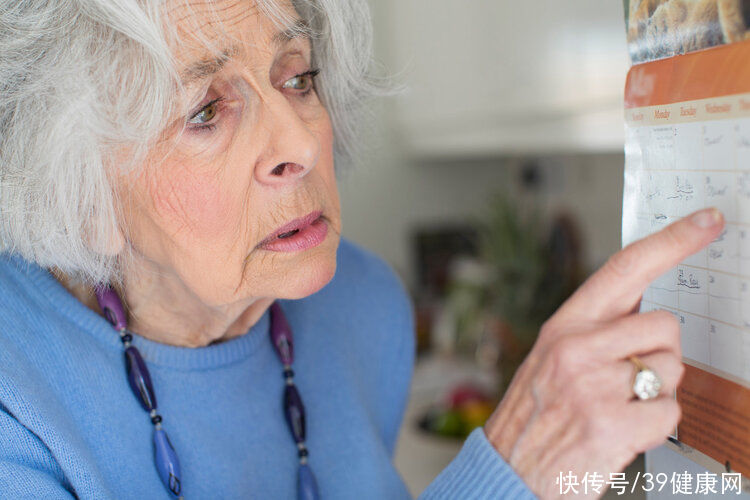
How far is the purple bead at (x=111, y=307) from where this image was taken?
85cm

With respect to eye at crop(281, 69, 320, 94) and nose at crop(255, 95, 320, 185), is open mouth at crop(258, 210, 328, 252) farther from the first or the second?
eye at crop(281, 69, 320, 94)

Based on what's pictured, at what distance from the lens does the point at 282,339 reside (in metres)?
0.98

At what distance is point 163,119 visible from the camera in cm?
70

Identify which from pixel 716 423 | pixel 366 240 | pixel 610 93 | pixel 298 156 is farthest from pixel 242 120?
pixel 366 240

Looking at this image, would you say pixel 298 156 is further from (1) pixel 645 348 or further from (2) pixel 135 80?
(1) pixel 645 348

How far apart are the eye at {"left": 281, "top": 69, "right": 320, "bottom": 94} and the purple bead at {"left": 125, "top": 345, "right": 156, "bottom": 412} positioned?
0.37 m

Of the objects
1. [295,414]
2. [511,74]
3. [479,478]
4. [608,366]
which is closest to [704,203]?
[608,366]

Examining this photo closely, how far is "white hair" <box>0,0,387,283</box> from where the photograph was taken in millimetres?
686

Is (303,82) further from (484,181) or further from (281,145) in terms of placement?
(484,181)

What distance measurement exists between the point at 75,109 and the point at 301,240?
10.3 inches

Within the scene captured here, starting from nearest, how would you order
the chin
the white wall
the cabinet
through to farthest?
the chin, the cabinet, the white wall

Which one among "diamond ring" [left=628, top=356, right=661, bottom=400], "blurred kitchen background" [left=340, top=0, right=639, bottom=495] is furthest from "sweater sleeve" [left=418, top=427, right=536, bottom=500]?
"blurred kitchen background" [left=340, top=0, right=639, bottom=495]

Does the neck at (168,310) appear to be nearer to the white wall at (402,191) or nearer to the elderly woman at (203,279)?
the elderly woman at (203,279)

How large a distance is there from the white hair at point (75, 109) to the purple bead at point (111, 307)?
0.13 feet
